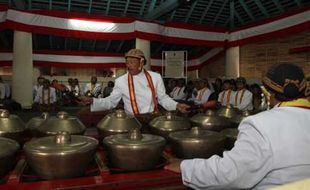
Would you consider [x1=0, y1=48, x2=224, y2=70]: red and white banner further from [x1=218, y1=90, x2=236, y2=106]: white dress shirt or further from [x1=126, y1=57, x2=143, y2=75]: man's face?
[x1=126, y1=57, x2=143, y2=75]: man's face

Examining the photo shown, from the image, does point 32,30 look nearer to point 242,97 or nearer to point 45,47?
point 242,97

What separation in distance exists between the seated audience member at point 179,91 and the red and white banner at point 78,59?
2.29 meters

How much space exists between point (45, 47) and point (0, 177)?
1050cm

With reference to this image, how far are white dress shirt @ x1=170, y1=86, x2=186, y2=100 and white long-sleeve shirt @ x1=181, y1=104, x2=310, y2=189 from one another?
7660 mm

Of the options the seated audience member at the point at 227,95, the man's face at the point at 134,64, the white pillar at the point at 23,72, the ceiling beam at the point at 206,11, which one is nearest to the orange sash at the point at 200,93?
the seated audience member at the point at 227,95

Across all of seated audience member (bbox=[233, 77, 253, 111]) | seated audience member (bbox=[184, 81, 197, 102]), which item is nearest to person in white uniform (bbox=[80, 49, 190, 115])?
seated audience member (bbox=[233, 77, 253, 111])

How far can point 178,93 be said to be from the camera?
30.4ft

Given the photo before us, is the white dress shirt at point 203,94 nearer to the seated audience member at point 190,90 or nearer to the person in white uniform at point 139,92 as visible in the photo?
the seated audience member at point 190,90

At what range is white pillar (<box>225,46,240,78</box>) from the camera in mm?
9164

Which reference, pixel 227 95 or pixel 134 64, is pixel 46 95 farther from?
pixel 134 64

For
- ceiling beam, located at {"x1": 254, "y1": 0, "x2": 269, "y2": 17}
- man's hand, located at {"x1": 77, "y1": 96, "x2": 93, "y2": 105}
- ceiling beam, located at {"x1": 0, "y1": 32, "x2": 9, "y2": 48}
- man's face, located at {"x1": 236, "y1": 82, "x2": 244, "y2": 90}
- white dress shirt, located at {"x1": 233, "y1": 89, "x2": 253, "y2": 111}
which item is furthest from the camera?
ceiling beam, located at {"x1": 0, "y1": 32, "x2": 9, "y2": 48}

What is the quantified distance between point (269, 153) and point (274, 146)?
3cm

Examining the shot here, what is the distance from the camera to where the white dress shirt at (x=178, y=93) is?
9.08 meters

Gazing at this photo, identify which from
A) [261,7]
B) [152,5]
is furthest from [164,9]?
[261,7]
